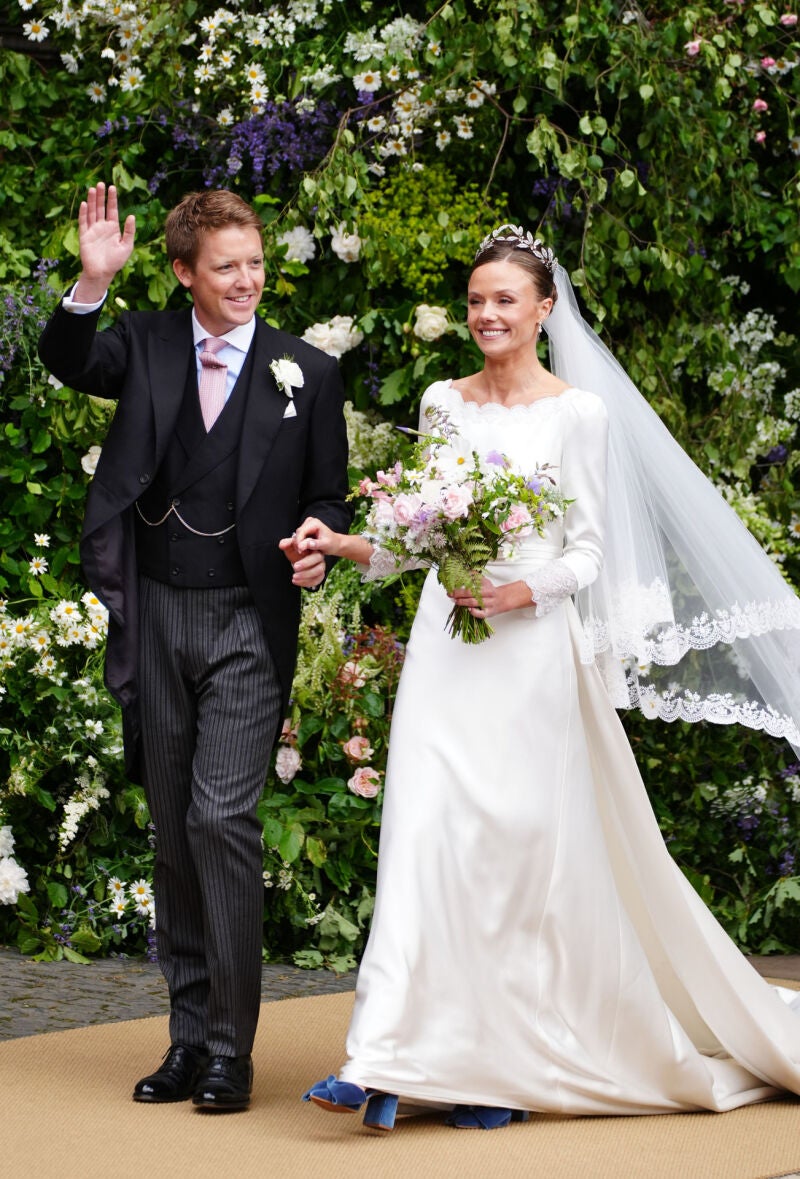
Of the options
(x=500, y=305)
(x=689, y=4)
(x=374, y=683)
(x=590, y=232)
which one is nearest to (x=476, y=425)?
A: (x=500, y=305)

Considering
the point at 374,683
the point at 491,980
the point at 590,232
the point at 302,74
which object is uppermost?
the point at 302,74

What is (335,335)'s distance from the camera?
21.9ft

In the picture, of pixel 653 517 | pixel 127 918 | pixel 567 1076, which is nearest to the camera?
Answer: pixel 567 1076

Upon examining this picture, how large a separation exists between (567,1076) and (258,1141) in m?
0.75

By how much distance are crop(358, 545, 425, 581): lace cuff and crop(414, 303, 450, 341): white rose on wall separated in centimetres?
253

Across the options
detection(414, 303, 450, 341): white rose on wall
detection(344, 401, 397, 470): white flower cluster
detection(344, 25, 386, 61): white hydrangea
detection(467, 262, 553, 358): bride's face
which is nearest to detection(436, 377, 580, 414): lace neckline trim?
detection(467, 262, 553, 358): bride's face

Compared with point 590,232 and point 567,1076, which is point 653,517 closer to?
point 567,1076

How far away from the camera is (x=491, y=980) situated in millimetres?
3801

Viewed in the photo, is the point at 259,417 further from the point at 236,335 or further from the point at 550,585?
the point at 550,585

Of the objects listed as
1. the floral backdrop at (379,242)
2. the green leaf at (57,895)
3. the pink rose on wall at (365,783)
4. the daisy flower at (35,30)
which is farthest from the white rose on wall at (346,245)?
the green leaf at (57,895)

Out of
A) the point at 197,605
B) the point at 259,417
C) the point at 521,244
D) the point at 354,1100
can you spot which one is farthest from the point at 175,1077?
the point at 521,244

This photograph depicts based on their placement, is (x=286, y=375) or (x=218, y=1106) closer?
(x=218, y=1106)

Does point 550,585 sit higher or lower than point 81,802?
higher

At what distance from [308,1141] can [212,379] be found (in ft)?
5.91
